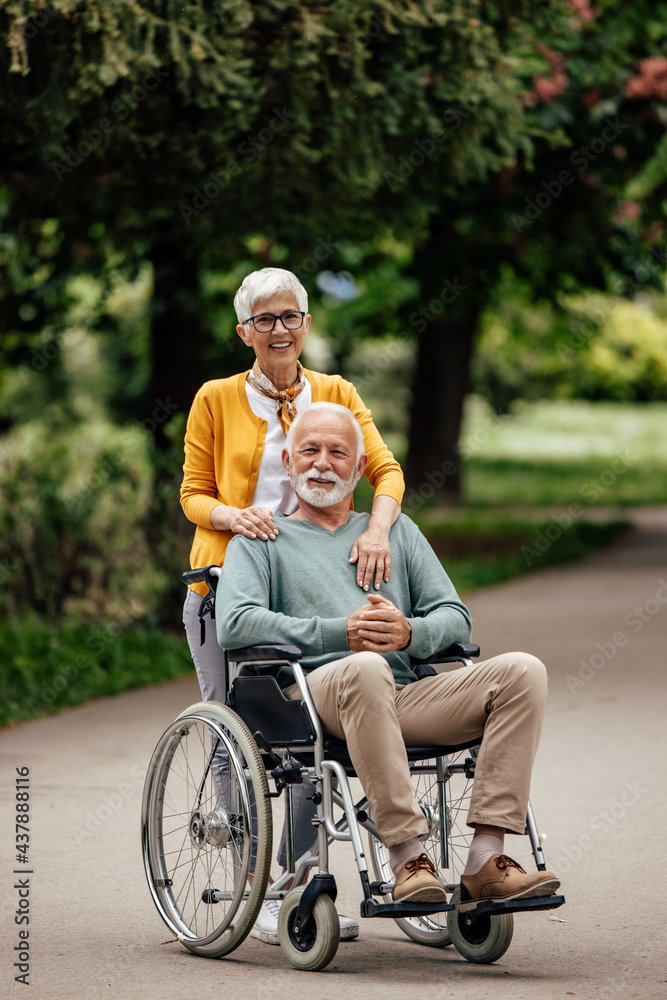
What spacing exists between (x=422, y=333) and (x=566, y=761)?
1255cm

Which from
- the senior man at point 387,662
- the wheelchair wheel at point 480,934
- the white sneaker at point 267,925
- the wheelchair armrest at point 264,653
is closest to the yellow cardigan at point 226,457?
the senior man at point 387,662

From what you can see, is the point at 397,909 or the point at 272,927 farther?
the point at 272,927

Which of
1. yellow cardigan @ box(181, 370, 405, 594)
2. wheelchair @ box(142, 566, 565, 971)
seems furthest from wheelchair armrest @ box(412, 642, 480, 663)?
yellow cardigan @ box(181, 370, 405, 594)

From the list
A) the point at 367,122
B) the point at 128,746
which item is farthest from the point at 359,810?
the point at 367,122

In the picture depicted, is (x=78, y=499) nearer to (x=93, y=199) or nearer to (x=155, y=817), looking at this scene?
(x=93, y=199)

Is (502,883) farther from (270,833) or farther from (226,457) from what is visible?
(226,457)

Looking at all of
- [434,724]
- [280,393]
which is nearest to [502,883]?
[434,724]

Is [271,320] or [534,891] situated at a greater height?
[271,320]

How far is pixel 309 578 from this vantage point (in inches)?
163

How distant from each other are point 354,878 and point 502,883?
1247 mm

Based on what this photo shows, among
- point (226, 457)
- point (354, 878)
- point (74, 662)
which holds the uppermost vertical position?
point (74, 662)

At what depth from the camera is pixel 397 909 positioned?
3.64 metres

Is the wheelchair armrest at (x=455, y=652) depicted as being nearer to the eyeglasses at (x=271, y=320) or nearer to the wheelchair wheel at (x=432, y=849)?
the wheelchair wheel at (x=432, y=849)

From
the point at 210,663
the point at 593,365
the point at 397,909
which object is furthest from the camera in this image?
the point at 593,365
